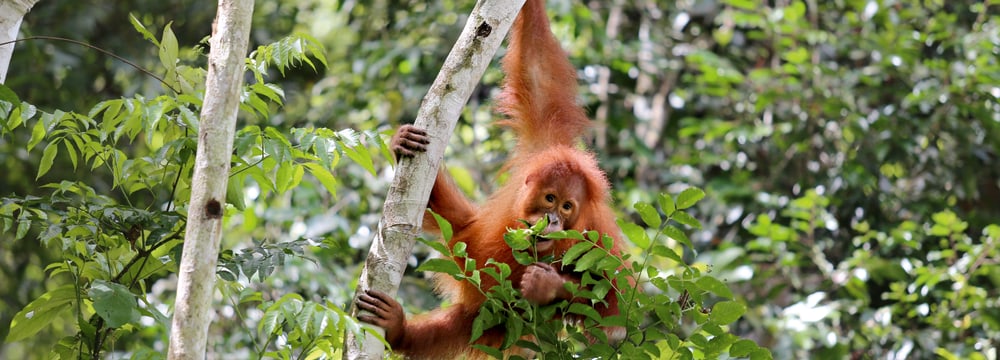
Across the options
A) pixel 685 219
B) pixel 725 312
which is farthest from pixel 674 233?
pixel 725 312

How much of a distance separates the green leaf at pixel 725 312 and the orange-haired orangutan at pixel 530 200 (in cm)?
54

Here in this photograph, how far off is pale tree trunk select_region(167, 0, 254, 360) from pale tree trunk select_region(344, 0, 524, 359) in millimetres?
531

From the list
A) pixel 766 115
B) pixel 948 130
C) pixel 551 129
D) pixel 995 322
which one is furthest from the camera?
pixel 766 115

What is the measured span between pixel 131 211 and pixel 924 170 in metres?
5.12

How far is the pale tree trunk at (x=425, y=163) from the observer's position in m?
2.78

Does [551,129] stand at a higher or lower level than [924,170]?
higher

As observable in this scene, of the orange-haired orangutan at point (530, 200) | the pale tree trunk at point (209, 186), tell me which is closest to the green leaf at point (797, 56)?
the orange-haired orangutan at point (530, 200)

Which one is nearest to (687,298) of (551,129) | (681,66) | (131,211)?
(551,129)

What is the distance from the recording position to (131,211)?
288cm

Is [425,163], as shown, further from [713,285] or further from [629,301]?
[713,285]

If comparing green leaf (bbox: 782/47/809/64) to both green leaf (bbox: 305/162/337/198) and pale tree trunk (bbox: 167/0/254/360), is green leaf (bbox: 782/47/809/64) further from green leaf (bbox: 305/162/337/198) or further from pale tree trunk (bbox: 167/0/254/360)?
pale tree trunk (bbox: 167/0/254/360)

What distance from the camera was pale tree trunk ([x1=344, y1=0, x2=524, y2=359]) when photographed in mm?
2777

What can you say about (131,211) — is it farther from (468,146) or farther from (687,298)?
(468,146)

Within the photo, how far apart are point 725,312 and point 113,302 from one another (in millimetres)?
1668
